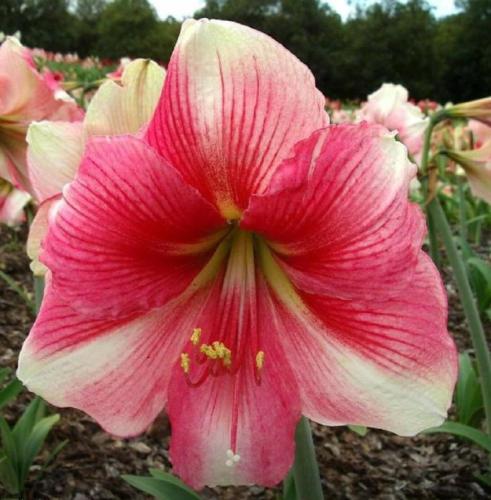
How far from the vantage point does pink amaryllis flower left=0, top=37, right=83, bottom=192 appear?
1.48 m

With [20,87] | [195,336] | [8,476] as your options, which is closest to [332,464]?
[8,476]

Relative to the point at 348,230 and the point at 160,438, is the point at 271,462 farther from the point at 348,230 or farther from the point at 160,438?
the point at 160,438

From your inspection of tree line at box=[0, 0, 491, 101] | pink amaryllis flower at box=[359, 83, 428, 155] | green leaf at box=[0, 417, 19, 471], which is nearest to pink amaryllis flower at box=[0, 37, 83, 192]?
green leaf at box=[0, 417, 19, 471]

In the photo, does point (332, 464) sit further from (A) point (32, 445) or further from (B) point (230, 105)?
(B) point (230, 105)

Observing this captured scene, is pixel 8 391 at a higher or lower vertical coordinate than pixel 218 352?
lower

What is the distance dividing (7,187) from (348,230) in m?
1.75

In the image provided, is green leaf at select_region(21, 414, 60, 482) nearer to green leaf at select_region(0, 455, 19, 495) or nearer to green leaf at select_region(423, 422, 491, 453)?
green leaf at select_region(0, 455, 19, 495)

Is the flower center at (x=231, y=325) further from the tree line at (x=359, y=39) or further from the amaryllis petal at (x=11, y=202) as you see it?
the tree line at (x=359, y=39)

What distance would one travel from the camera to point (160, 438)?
93.9 inches

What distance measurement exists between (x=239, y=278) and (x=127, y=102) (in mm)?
277

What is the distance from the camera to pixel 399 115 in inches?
102

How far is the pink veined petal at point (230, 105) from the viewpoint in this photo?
0.77 meters

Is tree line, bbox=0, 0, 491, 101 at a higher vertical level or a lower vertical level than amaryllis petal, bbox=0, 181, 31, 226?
higher

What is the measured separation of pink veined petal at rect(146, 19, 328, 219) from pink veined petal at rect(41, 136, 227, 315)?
0.15 ft
